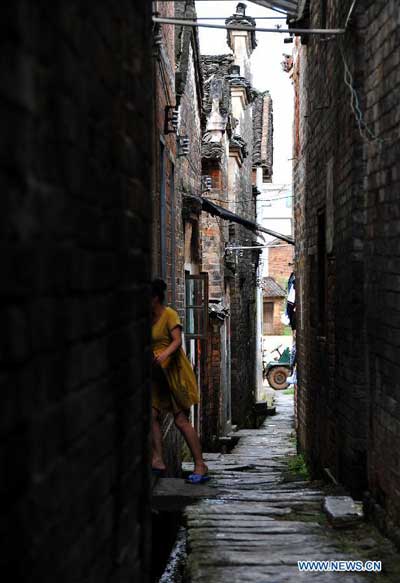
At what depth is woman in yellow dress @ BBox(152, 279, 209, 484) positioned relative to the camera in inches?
283

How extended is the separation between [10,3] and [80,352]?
1.00 metres

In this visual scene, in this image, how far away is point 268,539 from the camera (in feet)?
20.0

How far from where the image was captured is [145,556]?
12.0 ft

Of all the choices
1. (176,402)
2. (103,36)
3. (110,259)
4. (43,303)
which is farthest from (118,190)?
(176,402)

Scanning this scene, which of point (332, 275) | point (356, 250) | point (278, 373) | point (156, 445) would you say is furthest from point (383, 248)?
point (278, 373)

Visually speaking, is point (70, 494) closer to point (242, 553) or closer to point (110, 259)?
point (110, 259)

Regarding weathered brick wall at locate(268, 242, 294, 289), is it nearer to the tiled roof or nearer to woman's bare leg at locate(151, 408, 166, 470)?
the tiled roof

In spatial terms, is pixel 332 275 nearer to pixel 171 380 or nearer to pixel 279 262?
pixel 171 380

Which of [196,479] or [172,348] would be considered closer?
[172,348]

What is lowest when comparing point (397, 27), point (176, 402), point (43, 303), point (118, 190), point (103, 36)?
point (176, 402)

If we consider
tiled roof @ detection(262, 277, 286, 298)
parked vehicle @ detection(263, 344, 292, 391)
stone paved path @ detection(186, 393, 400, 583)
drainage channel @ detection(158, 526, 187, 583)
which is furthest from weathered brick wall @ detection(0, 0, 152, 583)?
tiled roof @ detection(262, 277, 286, 298)

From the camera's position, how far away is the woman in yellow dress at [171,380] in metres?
7.18

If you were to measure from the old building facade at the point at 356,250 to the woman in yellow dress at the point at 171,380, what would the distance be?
136 cm

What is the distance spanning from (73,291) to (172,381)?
17.1 feet
